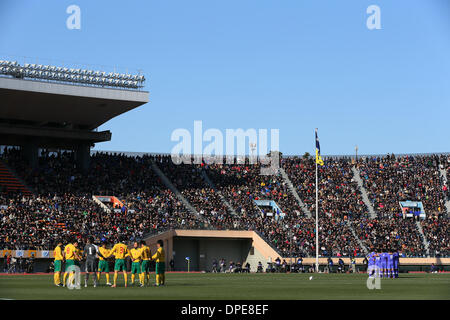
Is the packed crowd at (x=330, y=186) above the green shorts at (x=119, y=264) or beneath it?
above

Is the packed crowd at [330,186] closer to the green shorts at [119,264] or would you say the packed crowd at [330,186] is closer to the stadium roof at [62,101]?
the stadium roof at [62,101]

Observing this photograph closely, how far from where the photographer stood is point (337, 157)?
88375 mm

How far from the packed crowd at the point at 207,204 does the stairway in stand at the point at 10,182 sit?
96 centimetres

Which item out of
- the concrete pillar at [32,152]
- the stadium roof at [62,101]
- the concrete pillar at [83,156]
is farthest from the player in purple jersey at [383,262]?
the concrete pillar at [32,152]

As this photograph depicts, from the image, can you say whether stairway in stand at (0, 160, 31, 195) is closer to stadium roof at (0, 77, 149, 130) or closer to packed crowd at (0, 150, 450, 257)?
packed crowd at (0, 150, 450, 257)

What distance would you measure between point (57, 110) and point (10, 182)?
782cm

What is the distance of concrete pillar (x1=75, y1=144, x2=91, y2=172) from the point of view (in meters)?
74.6

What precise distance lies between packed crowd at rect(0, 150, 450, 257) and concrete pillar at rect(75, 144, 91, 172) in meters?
0.79

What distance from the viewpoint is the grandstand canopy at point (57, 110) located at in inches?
2507

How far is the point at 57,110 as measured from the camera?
225 ft

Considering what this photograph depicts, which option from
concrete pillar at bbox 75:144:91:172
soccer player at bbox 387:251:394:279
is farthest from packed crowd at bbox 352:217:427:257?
concrete pillar at bbox 75:144:91:172

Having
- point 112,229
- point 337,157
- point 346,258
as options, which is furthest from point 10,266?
point 337,157

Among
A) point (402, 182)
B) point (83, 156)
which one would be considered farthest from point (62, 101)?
point (402, 182)

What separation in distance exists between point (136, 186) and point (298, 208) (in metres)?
16.3
